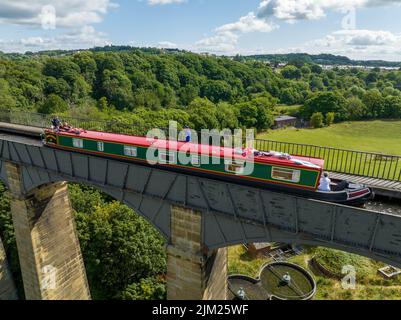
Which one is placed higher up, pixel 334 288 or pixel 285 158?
pixel 285 158

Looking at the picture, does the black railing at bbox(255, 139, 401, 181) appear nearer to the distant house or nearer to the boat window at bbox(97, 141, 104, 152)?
the boat window at bbox(97, 141, 104, 152)

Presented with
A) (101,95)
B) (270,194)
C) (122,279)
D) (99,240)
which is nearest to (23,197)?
(99,240)

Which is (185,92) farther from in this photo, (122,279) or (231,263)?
(122,279)

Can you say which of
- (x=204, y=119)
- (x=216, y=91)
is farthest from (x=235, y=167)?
(x=216, y=91)

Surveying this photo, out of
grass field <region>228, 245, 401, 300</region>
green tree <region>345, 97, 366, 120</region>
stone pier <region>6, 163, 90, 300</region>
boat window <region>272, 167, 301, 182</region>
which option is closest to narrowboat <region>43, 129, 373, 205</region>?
boat window <region>272, 167, 301, 182</region>

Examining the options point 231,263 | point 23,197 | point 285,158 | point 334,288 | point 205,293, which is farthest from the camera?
point 231,263
